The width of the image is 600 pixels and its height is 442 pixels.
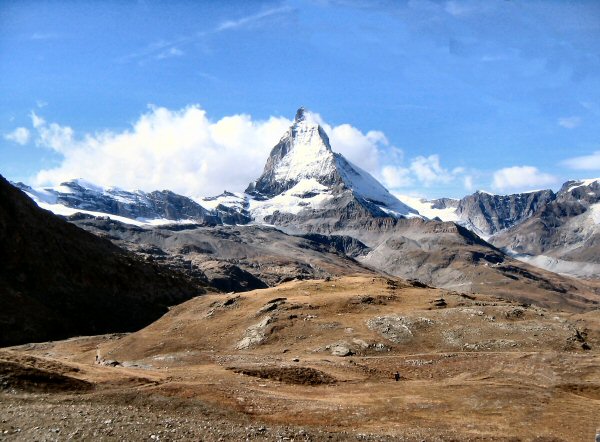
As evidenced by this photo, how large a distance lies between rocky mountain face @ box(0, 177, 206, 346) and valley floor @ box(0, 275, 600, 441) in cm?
1647

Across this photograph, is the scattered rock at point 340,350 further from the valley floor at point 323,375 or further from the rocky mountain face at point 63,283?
the rocky mountain face at point 63,283

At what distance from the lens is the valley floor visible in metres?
30.0

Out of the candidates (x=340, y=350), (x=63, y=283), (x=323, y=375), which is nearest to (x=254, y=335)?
(x=340, y=350)

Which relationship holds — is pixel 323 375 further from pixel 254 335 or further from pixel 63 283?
pixel 63 283

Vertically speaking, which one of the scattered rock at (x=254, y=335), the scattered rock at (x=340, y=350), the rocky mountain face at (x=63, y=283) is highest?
the rocky mountain face at (x=63, y=283)

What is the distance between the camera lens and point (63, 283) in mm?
114750

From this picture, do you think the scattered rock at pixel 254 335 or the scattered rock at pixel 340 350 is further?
the scattered rock at pixel 254 335

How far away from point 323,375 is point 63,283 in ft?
279

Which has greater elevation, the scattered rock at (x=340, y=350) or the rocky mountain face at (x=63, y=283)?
the rocky mountain face at (x=63, y=283)

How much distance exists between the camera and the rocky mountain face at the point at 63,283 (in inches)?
3855

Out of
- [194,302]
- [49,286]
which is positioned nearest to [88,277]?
[49,286]

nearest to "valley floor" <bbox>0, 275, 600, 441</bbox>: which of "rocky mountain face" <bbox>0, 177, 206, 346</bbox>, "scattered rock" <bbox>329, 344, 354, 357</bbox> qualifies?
"scattered rock" <bbox>329, 344, 354, 357</bbox>

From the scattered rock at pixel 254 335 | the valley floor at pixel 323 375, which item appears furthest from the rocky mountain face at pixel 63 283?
the scattered rock at pixel 254 335

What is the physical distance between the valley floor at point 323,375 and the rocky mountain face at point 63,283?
16469mm
